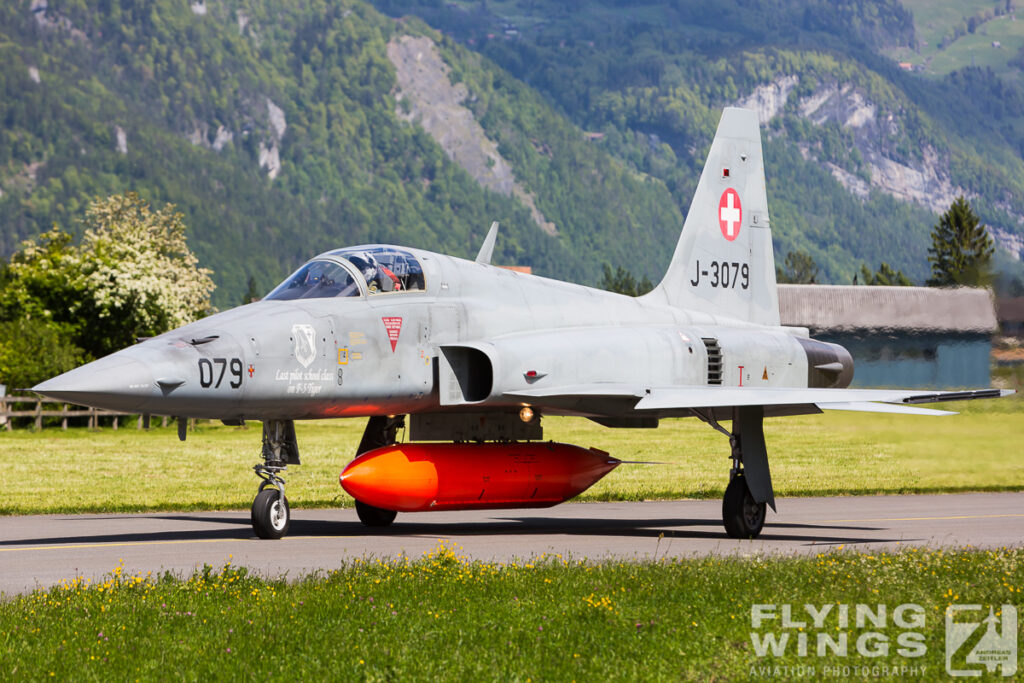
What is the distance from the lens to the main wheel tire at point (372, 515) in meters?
17.1

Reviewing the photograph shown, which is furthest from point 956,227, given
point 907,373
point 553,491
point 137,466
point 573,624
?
point 573,624

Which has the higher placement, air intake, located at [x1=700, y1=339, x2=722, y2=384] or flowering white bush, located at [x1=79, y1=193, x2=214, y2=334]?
flowering white bush, located at [x1=79, y1=193, x2=214, y2=334]

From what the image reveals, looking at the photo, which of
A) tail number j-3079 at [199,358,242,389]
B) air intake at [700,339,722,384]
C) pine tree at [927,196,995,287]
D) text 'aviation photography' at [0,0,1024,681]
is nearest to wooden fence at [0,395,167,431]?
text 'aviation photography' at [0,0,1024,681]

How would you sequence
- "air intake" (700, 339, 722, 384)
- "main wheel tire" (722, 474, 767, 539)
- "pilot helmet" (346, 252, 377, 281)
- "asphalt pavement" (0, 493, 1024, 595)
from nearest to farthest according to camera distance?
"asphalt pavement" (0, 493, 1024, 595) → "pilot helmet" (346, 252, 377, 281) → "main wheel tire" (722, 474, 767, 539) → "air intake" (700, 339, 722, 384)

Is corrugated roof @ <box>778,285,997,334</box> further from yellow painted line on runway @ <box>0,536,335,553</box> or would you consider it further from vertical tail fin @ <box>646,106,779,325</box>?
yellow painted line on runway @ <box>0,536,335,553</box>

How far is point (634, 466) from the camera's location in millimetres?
31016

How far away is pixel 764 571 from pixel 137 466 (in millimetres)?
21692

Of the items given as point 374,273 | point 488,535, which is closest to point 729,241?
point 488,535

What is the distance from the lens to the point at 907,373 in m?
34.2

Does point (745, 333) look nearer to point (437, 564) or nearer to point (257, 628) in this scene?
point (437, 564)

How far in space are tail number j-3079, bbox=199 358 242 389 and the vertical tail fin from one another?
8189 mm

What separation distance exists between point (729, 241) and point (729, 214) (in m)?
0.42

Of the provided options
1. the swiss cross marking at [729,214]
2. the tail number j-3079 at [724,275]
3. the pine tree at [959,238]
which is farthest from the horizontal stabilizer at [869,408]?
the pine tree at [959,238]

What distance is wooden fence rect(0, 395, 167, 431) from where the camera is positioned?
44.8 meters
